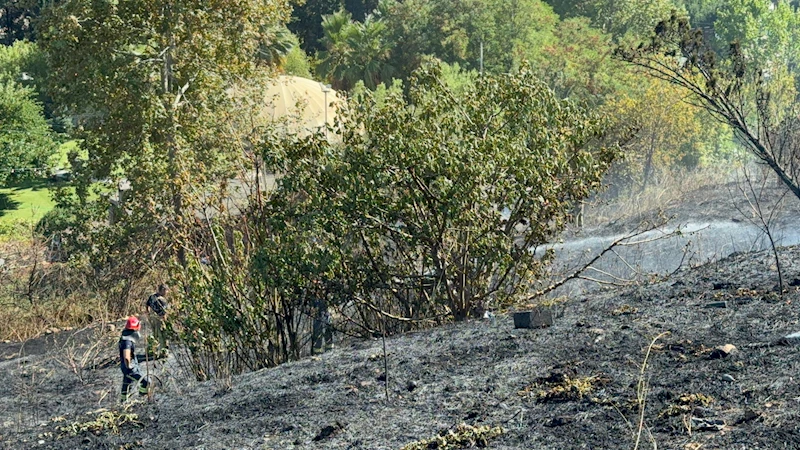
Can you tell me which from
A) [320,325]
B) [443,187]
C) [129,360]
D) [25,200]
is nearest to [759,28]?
Answer: [25,200]

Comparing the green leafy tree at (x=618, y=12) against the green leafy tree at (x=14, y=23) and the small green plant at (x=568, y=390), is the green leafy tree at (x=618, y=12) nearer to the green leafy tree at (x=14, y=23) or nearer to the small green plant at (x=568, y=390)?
the green leafy tree at (x=14, y=23)

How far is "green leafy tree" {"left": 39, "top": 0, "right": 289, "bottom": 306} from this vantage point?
2128 cm

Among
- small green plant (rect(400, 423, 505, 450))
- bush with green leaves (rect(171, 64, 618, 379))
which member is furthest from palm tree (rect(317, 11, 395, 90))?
small green plant (rect(400, 423, 505, 450))

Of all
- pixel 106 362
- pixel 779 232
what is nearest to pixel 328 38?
pixel 779 232

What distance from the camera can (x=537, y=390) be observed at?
26.6 ft

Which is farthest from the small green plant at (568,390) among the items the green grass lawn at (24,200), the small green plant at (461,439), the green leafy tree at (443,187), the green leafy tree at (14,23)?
the green leafy tree at (14,23)

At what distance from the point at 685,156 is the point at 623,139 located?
40.2 m

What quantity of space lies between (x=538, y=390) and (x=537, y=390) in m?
0.01

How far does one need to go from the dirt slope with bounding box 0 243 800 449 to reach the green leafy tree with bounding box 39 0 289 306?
379 inches

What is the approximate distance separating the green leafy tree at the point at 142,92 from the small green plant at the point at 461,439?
46.0ft

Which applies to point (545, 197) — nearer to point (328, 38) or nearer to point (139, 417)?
point (139, 417)

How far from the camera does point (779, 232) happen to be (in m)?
25.2

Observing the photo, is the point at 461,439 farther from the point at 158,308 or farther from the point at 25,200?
the point at 25,200

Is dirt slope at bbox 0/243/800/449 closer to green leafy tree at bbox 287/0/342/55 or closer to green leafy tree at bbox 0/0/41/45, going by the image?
green leafy tree at bbox 0/0/41/45
